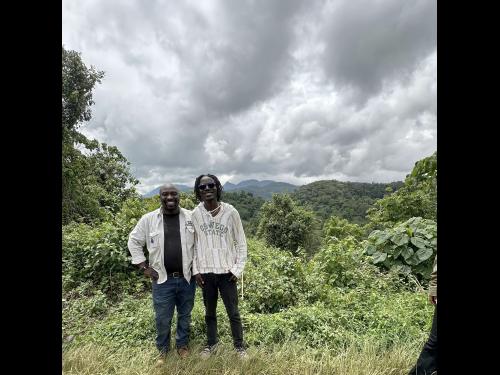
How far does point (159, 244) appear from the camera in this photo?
310 cm

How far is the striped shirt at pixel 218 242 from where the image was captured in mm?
3016

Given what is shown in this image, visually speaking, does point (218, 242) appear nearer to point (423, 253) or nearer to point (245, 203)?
point (423, 253)

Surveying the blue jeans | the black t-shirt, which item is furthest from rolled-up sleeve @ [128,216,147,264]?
the blue jeans

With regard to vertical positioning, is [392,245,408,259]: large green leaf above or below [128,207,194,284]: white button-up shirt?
below

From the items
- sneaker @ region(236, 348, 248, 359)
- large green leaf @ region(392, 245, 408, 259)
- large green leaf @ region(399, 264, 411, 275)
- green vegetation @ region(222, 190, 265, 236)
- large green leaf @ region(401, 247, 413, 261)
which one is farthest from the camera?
green vegetation @ region(222, 190, 265, 236)

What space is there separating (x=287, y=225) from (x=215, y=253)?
79.4ft

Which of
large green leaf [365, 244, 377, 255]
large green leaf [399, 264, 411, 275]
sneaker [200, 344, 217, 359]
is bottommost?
large green leaf [399, 264, 411, 275]

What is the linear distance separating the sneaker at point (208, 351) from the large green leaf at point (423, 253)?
15.4 ft

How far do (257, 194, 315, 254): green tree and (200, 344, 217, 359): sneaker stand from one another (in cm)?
2359

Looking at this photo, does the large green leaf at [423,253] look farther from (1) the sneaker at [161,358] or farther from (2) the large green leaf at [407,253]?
(1) the sneaker at [161,358]

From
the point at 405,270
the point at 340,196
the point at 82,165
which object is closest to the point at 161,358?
the point at 405,270

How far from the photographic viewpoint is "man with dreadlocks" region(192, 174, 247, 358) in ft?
9.92

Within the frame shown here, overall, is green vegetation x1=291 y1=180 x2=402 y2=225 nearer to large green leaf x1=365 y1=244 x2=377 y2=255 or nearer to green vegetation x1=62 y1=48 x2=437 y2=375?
large green leaf x1=365 y1=244 x2=377 y2=255
